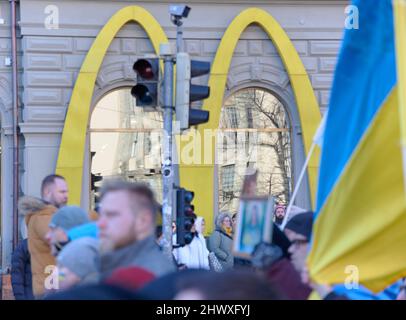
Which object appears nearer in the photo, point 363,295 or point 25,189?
point 363,295

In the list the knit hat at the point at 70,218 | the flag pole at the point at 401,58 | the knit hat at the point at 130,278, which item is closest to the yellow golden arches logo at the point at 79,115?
the knit hat at the point at 70,218

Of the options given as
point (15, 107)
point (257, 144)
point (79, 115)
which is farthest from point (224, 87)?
point (15, 107)

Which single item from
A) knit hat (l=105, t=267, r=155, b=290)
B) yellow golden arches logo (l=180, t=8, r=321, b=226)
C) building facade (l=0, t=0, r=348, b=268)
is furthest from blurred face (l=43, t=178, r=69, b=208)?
yellow golden arches logo (l=180, t=8, r=321, b=226)

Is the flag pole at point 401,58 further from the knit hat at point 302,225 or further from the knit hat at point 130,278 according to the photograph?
the knit hat at point 130,278

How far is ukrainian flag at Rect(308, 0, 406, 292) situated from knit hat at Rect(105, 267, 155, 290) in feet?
4.68

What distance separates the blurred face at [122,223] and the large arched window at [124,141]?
1125cm

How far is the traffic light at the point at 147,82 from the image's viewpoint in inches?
395

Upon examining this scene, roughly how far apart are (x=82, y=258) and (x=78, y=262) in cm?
3

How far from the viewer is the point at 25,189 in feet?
46.6
